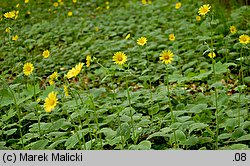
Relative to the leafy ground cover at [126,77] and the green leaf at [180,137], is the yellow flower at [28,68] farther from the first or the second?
the green leaf at [180,137]

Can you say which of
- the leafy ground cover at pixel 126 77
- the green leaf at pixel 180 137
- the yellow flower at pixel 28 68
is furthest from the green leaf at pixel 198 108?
the yellow flower at pixel 28 68

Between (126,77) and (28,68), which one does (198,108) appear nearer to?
(126,77)

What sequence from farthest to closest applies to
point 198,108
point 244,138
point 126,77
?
1. point 198,108
2. point 126,77
3. point 244,138

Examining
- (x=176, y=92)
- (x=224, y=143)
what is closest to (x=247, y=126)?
(x=224, y=143)

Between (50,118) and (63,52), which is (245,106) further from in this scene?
(63,52)

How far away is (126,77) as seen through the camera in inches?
97.6

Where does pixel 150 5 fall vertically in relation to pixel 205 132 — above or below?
above

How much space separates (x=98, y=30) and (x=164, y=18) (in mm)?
1004

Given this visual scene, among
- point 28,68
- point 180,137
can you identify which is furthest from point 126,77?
point 28,68

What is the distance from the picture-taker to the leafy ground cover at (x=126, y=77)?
238 centimetres

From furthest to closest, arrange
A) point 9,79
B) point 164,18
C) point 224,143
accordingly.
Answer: point 164,18
point 9,79
point 224,143

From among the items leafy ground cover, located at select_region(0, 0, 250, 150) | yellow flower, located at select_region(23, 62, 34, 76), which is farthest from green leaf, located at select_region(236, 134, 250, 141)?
yellow flower, located at select_region(23, 62, 34, 76)

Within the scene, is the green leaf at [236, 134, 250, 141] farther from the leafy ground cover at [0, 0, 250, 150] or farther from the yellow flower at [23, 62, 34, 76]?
the yellow flower at [23, 62, 34, 76]

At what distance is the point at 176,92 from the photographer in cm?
A: 315
